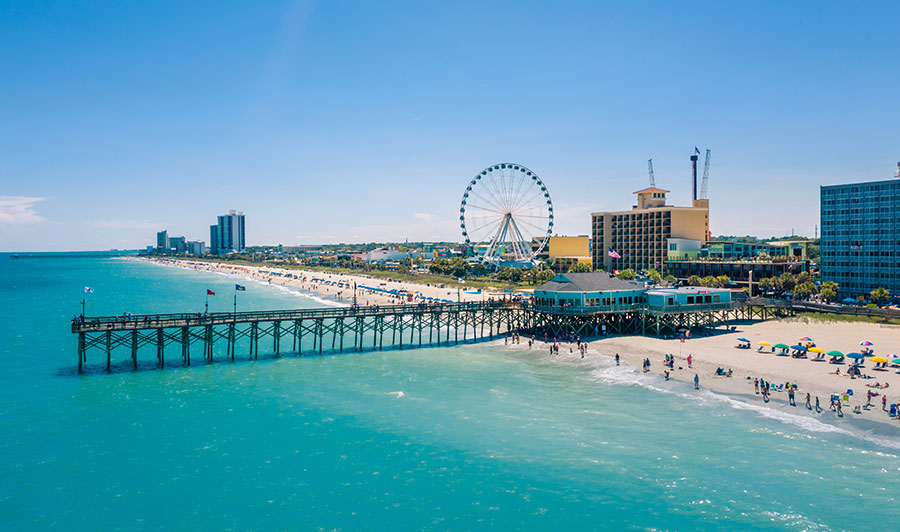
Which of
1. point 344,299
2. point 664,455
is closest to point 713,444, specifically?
point 664,455

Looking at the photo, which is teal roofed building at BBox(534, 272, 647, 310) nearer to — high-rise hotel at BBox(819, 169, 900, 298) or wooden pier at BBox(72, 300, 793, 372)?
wooden pier at BBox(72, 300, 793, 372)

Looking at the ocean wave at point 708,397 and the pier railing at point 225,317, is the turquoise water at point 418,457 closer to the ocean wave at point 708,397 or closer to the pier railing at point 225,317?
the ocean wave at point 708,397

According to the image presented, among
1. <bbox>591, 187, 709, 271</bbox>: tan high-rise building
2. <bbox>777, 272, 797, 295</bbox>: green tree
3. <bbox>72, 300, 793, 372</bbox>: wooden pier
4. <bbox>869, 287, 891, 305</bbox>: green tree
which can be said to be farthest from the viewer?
<bbox>591, 187, 709, 271</bbox>: tan high-rise building

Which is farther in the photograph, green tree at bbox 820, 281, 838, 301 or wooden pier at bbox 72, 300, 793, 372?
green tree at bbox 820, 281, 838, 301

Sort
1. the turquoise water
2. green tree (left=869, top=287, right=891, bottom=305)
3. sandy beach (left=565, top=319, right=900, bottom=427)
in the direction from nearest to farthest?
1. the turquoise water
2. sandy beach (left=565, top=319, right=900, bottom=427)
3. green tree (left=869, top=287, right=891, bottom=305)

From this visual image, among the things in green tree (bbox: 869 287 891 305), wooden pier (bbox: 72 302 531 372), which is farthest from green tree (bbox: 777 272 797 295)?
wooden pier (bbox: 72 302 531 372)

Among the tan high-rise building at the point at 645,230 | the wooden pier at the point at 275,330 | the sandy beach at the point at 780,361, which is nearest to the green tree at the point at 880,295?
the sandy beach at the point at 780,361

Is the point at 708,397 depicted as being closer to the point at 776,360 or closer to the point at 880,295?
the point at 776,360

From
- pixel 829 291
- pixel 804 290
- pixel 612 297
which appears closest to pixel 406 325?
pixel 612 297
